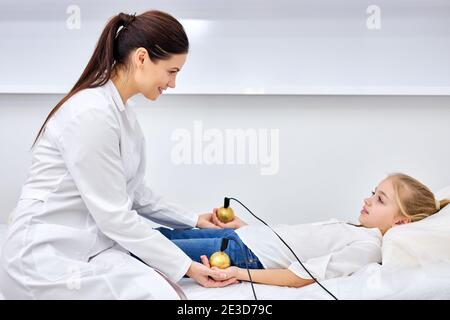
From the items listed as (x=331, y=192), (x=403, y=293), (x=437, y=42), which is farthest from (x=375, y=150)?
(x=403, y=293)

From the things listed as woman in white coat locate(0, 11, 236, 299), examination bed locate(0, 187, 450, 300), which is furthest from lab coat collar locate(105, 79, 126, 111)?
examination bed locate(0, 187, 450, 300)

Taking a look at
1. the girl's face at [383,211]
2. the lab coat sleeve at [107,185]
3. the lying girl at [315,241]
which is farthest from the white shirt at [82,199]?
the girl's face at [383,211]

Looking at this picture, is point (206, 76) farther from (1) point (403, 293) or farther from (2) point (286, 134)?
(1) point (403, 293)

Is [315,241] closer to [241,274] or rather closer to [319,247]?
[319,247]

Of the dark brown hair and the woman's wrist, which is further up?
the dark brown hair

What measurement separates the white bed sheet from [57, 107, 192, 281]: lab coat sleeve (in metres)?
0.10

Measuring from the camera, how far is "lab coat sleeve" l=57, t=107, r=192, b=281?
3.78ft

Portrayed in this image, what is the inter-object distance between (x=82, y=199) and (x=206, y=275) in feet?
1.03

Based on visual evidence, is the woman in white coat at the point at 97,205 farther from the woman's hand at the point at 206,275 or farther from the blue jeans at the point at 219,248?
the blue jeans at the point at 219,248

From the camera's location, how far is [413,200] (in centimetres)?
149

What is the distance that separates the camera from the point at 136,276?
1.14 meters

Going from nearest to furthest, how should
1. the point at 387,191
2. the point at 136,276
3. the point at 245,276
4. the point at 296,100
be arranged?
1. the point at 136,276
2. the point at 245,276
3. the point at 387,191
4. the point at 296,100

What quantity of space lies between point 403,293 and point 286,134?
107 centimetres

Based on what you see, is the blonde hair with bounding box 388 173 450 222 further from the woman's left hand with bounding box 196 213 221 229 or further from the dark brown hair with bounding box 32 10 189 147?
the dark brown hair with bounding box 32 10 189 147
